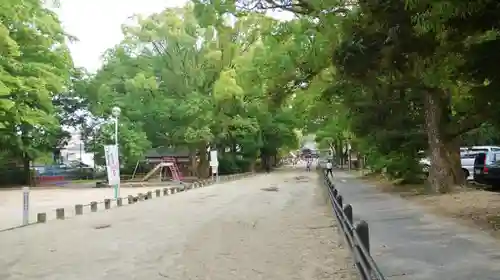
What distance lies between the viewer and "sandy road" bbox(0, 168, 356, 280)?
8.98 m

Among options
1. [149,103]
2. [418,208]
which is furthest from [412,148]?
[149,103]

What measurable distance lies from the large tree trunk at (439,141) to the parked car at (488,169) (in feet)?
13.1

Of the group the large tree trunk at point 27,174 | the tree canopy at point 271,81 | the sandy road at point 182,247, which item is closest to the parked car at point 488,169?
the tree canopy at point 271,81

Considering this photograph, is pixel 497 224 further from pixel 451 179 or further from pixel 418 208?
pixel 451 179

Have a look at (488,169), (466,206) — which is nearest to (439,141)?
(466,206)

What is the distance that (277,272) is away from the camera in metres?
8.75

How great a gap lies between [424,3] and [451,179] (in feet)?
45.6

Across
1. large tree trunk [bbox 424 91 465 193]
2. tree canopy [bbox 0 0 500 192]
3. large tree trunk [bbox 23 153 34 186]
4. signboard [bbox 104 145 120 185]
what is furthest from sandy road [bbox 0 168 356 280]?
large tree trunk [bbox 23 153 34 186]

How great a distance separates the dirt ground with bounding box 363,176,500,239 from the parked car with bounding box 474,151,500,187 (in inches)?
153

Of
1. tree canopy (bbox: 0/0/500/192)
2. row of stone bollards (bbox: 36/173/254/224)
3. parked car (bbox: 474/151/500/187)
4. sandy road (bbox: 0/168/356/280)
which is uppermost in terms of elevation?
tree canopy (bbox: 0/0/500/192)

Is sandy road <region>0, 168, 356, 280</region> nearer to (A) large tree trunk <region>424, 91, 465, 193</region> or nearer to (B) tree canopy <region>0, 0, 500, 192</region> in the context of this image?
(B) tree canopy <region>0, 0, 500, 192</region>

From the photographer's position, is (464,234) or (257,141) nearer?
(464,234)

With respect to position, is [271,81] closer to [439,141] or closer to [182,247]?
[439,141]

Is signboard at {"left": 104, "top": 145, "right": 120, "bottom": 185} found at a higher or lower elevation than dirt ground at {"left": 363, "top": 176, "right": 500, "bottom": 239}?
higher
